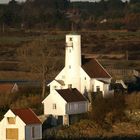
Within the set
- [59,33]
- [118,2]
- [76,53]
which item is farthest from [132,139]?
[118,2]

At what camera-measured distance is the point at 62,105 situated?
41938 millimetres

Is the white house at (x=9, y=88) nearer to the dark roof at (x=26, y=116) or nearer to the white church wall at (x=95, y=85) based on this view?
the white church wall at (x=95, y=85)

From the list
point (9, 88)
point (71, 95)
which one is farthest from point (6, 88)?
point (71, 95)

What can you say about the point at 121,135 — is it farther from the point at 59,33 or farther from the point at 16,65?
the point at 59,33

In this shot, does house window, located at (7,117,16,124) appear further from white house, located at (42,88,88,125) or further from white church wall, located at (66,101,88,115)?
white church wall, located at (66,101,88,115)

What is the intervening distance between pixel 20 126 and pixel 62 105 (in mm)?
5190

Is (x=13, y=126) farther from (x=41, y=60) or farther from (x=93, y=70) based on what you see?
(x=41, y=60)

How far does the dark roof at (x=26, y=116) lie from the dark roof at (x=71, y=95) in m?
4.44

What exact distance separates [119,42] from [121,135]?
46.3 meters

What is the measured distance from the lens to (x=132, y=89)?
4803cm

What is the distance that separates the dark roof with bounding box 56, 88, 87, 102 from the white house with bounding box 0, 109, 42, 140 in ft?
15.4

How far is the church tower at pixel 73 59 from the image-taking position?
148 ft

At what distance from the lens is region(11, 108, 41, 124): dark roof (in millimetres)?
37206

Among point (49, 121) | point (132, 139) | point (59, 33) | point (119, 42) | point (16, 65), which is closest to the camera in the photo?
point (132, 139)
